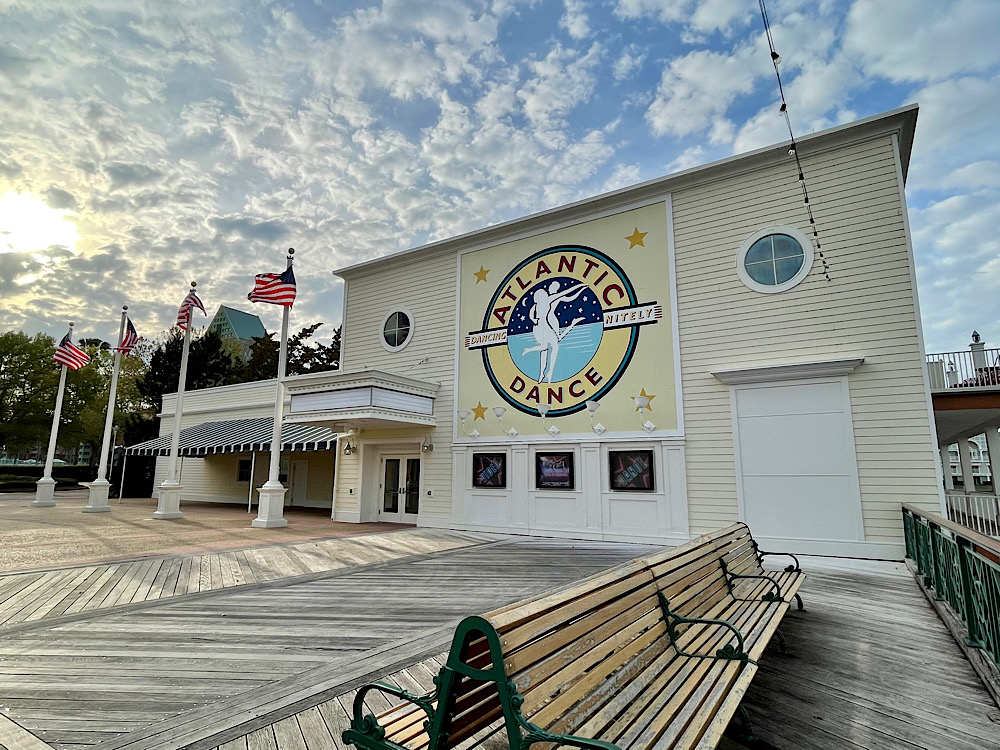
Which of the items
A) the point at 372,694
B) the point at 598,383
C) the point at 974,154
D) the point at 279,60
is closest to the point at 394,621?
the point at 372,694

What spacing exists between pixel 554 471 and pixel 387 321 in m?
6.94

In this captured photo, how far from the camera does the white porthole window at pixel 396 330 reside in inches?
574

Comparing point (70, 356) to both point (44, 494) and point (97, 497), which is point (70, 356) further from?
point (44, 494)

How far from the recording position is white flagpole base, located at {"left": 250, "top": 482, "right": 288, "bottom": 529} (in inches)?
501

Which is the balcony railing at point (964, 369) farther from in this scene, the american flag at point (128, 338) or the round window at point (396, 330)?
the american flag at point (128, 338)

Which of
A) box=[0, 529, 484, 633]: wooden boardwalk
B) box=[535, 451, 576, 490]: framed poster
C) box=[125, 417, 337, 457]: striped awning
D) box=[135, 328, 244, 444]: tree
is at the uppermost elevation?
box=[135, 328, 244, 444]: tree

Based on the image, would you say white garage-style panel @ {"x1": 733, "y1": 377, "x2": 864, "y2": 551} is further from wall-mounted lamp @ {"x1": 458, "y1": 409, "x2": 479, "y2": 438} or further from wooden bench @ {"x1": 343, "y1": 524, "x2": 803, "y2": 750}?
wooden bench @ {"x1": 343, "y1": 524, "x2": 803, "y2": 750}

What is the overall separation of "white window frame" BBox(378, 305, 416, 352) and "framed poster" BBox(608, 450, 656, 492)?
264 inches

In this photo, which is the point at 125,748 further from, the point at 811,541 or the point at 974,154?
the point at 974,154

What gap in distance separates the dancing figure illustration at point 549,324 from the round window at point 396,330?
4.03 m

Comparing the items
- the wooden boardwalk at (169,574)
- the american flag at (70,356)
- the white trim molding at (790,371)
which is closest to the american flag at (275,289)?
the wooden boardwalk at (169,574)

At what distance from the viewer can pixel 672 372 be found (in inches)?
416

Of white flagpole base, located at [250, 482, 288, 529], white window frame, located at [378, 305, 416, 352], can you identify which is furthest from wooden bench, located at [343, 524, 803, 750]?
white window frame, located at [378, 305, 416, 352]

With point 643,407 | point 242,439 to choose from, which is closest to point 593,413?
point 643,407
